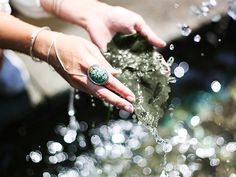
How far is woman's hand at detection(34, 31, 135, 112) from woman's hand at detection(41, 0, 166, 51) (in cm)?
31

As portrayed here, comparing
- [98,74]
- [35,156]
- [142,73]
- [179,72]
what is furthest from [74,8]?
[179,72]

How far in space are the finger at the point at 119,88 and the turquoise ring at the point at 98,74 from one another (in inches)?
0.8

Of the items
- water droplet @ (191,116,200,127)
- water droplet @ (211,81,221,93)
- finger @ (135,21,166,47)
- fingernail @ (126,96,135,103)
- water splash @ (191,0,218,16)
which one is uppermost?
finger @ (135,21,166,47)

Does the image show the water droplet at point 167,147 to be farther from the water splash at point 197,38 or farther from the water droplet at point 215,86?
the water splash at point 197,38

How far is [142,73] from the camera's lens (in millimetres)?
2248

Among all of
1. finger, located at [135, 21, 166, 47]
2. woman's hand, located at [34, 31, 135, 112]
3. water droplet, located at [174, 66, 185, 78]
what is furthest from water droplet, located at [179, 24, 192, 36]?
woman's hand, located at [34, 31, 135, 112]

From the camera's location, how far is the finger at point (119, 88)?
1.97 metres

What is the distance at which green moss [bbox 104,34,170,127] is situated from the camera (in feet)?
7.06

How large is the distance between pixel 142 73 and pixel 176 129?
82 cm

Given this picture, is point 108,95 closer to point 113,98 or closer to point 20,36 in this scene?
point 113,98

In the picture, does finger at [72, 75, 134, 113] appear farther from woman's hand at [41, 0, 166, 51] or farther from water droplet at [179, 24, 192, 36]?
water droplet at [179, 24, 192, 36]

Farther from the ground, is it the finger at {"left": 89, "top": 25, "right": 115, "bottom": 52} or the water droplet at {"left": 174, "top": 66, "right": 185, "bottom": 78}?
the finger at {"left": 89, "top": 25, "right": 115, "bottom": 52}

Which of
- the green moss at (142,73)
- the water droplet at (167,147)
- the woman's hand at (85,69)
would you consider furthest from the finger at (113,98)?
the water droplet at (167,147)

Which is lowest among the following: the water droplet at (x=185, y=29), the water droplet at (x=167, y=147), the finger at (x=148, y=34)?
the water droplet at (x=167, y=147)
